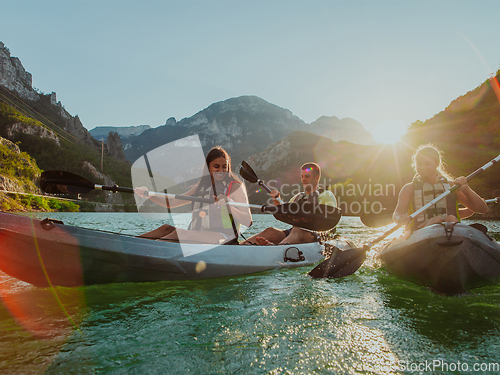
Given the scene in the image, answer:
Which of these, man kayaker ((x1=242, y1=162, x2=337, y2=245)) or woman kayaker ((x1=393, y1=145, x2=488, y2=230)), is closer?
woman kayaker ((x1=393, y1=145, x2=488, y2=230))

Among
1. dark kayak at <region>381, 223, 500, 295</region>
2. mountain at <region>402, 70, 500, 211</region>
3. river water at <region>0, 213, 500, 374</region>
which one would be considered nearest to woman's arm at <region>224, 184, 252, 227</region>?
river water at <region>0, 213, 500, 374</region>

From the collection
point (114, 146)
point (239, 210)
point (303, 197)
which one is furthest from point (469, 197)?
point (114, 146)

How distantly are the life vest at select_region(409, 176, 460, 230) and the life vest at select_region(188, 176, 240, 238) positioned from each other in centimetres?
310

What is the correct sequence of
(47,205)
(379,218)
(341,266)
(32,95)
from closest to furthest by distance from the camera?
(341,266) → (379,218) → (47,205) → (32,95)

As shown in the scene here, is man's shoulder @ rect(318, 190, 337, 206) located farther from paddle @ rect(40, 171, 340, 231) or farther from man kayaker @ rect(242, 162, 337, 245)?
paddle @ rect(40, 171, 340, 231)

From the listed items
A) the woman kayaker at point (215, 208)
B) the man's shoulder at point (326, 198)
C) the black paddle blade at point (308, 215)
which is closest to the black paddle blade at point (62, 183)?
the woman kayaker at point (215, 208)

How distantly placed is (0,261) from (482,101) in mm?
56734

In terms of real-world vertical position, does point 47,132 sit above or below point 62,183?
above

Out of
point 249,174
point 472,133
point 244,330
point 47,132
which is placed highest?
point 47,132

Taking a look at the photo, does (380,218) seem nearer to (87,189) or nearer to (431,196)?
(431,196)

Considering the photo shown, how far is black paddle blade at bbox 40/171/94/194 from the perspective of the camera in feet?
15.0

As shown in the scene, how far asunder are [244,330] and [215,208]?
221cm

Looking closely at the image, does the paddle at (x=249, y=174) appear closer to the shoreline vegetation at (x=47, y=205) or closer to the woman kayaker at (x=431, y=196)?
the woman kayaker at (x=431, y=196)

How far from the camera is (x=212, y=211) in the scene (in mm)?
4738
